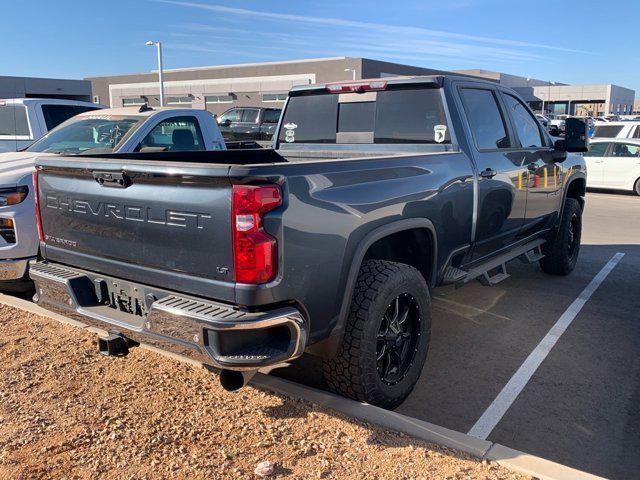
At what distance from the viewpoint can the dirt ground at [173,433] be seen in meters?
2.87

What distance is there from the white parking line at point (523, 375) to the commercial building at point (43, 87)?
33.8 meters

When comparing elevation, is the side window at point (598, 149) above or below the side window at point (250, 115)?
below

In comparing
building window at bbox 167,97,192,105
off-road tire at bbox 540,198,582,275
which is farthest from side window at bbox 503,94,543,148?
building window at bbox 167,97,192,105

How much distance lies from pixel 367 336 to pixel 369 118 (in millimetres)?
2170

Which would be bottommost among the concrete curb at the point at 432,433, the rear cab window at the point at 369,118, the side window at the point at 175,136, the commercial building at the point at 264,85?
the concrete curb at the point at 432,433

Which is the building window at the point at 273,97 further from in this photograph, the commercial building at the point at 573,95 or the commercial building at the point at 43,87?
the commercial building at the point at 573,95

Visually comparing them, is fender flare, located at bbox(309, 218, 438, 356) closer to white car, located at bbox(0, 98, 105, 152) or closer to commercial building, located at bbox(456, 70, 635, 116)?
white car, located at bbox(0, 98, 105, 152)

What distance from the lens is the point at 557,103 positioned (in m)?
71.1

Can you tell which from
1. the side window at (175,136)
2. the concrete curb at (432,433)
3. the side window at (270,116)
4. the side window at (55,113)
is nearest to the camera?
the concrete curb at (432,433)

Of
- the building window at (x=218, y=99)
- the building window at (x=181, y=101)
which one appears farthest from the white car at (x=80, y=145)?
the building window at (x=181, y=101)

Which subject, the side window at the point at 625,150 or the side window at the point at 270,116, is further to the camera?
the side window at the point at 270,116

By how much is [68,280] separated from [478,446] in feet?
7.90

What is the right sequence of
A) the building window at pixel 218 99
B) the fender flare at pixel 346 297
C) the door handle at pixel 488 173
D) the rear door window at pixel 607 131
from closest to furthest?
the fender flare at pixel 346 297 → the door handle at pixel 488 173 → the rear door window at pixel 607 131 → the building window at pixel 218 99

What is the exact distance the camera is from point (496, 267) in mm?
5145
